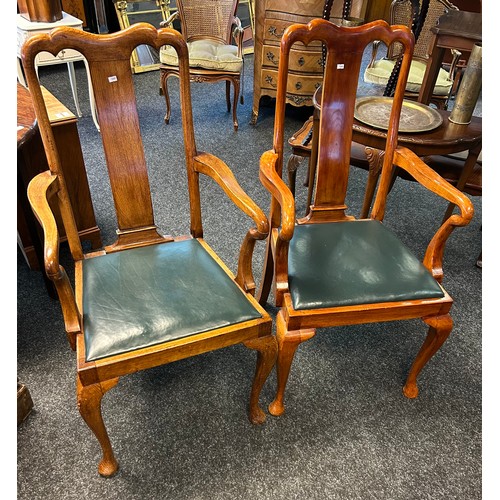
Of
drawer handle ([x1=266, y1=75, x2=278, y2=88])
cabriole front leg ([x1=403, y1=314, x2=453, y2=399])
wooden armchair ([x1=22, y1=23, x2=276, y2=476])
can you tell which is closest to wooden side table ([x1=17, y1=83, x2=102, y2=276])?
wooden armchair ([x1=22, y1=23, x2=276, y2=476])

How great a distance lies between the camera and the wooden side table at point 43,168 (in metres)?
1.62

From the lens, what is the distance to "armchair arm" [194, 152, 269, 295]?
118 centimetres

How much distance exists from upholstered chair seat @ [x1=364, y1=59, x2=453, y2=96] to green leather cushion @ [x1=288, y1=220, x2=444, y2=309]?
184cm

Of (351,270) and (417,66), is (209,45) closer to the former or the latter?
(417,66)

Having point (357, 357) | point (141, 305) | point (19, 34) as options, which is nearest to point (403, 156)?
point (357, 357)

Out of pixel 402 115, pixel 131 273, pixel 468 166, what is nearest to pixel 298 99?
pixel 402 115

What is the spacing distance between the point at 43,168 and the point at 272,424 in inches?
54.0

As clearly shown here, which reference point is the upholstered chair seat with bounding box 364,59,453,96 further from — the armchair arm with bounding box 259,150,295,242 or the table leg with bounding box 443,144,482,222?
the armchair arm with bounding box 259,150,295,242

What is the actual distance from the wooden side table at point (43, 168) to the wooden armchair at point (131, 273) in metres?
0.36

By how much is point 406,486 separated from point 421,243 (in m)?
1.33

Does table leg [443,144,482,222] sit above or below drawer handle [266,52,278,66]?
below

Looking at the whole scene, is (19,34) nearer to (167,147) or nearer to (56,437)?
(167,147)

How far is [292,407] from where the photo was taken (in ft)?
4.94

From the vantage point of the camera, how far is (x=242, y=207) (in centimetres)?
122
